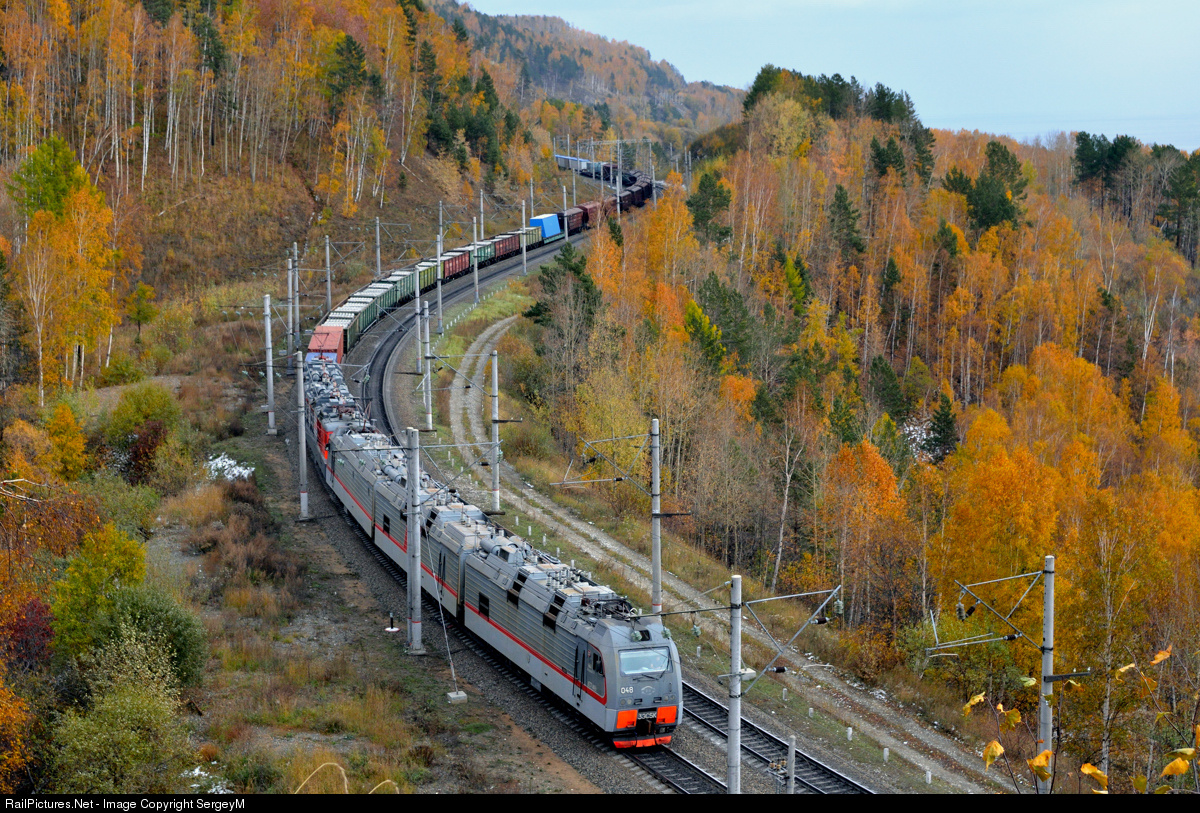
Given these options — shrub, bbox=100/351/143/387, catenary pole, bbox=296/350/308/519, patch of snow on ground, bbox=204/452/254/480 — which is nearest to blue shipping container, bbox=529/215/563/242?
shrub, bbox=100/351/143/387

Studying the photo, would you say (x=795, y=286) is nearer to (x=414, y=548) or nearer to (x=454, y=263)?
(x=454, y=263)

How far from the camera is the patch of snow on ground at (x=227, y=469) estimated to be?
151 feet

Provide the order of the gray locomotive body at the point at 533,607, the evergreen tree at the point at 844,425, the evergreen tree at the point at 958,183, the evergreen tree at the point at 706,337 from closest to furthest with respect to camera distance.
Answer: the gray locomotive body at the point at 533,607 < the evergreen tree at the point at 844,425 < the evergreen tree at the point at 706,337 < the evergreen tree at the point at 958,183

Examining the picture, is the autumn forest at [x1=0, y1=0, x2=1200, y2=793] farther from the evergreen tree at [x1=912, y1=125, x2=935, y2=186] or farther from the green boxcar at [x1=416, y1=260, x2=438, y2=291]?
the green boxcar at [x1=416, y1=260, x2=438, y2=291]

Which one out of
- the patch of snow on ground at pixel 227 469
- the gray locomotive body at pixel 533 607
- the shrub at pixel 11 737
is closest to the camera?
the shrub at pixel 11 737

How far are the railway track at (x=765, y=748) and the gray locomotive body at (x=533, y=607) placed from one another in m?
2.20

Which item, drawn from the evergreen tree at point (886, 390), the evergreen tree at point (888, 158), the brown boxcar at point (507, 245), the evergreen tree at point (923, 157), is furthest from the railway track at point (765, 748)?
the evergreen tree at point (923, 157)

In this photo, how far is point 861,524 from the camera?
4675 centimetres

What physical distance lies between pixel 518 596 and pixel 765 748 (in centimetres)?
725

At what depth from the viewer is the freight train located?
23.1m

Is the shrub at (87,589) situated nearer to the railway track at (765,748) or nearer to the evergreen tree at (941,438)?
the railway track at (765,748)

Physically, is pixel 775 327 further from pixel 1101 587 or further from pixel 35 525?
pixel 35 525

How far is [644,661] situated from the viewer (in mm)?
23109

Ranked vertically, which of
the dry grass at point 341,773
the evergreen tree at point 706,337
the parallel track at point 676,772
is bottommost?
the parallel track at point 676,772
